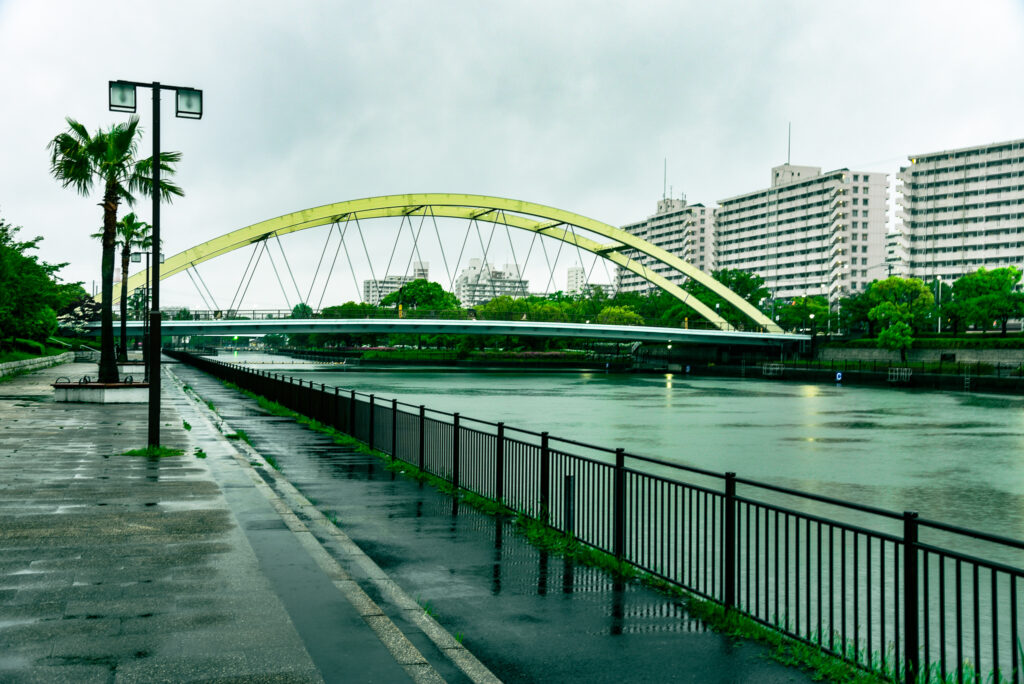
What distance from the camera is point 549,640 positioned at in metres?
6.11

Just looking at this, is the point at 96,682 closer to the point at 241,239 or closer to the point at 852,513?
the point at 852,513

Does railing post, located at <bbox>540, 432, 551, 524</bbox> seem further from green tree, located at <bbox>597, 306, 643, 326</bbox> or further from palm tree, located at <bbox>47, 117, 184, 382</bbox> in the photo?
green tree, located at <bbox>597, 306, 643, 326</bbox>

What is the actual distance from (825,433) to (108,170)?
27699 mm

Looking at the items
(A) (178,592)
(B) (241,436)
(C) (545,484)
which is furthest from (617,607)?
(B) (241,436)

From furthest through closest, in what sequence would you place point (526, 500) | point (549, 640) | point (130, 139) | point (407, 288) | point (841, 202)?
point (841, 202)
point (407, 288)
point (130, 139)
point (526, 500)
point (549, 640)

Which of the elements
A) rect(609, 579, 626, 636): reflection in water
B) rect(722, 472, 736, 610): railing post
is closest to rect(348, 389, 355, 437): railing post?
rect(609, 579, 626, 636): reflection in water

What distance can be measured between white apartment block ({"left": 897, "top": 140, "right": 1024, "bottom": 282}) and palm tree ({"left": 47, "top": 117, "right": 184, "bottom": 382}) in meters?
149

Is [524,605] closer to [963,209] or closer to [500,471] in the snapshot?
[500,471]

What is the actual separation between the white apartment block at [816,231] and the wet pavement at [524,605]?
170 m

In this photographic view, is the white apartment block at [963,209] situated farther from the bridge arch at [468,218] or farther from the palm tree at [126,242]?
the palm tree at [126,242]

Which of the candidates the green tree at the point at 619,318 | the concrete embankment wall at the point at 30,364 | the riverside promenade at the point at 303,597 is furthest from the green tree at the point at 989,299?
the riverside promenade at the point at 303,597

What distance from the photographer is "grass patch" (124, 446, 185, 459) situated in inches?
607

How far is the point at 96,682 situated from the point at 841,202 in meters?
179

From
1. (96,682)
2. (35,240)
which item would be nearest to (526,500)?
(96,682)
